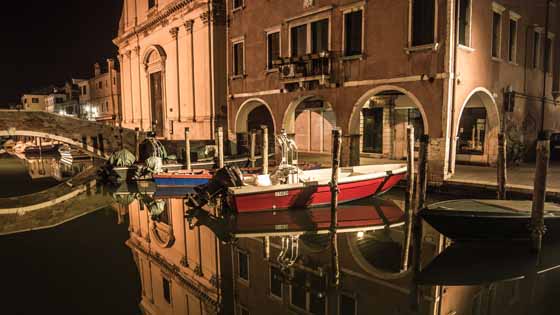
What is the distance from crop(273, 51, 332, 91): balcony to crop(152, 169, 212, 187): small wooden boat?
5.23 metres

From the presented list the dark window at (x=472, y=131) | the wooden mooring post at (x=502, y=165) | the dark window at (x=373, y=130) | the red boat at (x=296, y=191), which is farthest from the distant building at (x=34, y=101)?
the wooden mooring post at (x=502, y=165)

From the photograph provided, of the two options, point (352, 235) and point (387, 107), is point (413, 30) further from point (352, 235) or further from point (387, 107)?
point (352, 235)

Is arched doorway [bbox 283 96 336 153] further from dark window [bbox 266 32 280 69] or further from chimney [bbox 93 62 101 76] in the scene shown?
chimney [bbox 93 62 101 76]

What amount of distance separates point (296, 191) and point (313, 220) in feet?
3.41

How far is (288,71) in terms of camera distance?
16.2 metres

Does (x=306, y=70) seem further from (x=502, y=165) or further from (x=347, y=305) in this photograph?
(x=347, y=305)

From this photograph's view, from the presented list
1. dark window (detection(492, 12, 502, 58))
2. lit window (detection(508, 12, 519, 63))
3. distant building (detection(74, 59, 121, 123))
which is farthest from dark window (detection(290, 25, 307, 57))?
distant building (detection(74, 59, 121, 123))

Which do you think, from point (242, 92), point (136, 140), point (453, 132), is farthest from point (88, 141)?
point (453, 132)

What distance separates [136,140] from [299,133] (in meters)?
9.64

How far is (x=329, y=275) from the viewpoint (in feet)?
23.2

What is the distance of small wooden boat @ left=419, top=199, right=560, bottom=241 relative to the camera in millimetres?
7952

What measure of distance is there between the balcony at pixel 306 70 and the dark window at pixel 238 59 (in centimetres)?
348

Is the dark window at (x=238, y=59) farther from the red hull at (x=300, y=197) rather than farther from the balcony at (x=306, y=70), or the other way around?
the red hull at (x=300, y=197)

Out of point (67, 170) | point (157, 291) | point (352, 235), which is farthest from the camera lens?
point (67, 170)
